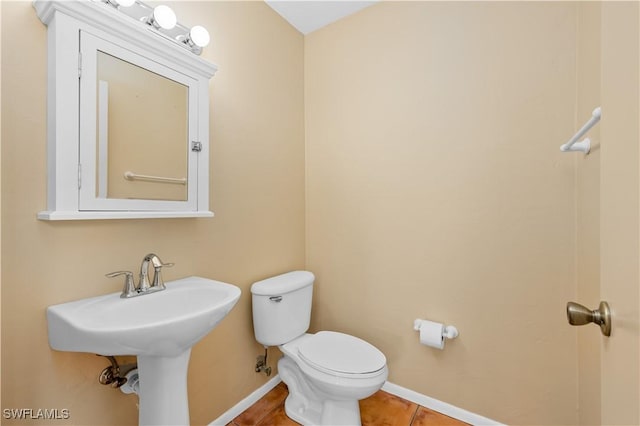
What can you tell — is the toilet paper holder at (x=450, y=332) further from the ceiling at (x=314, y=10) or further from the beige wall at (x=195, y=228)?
the ceiling at (x=314, y=10)

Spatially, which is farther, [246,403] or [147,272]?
[246,403]

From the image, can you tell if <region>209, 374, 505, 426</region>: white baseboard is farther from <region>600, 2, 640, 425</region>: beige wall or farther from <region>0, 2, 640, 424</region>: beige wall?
<region>600, 2, 640, 425</region>: beige wall

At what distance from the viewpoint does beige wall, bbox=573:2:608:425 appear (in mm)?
965

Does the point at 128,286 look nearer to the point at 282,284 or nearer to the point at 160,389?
the point at 160,389

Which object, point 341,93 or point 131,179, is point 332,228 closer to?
point 341,93

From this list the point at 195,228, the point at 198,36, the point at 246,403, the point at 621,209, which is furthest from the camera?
the point at 246,403

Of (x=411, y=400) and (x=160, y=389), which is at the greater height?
(x=160, y=389)

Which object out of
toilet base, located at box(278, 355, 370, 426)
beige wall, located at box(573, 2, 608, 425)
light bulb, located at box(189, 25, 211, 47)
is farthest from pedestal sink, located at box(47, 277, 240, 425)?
beige wall, located at box(573, 2, 608, 425)

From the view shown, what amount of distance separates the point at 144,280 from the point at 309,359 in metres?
0.81

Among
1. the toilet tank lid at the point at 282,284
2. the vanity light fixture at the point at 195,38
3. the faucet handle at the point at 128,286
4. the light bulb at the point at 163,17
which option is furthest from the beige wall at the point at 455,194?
the faucet handle at the point at 128,286

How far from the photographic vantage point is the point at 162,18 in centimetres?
105

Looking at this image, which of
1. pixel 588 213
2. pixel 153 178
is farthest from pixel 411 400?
pixel 153 178

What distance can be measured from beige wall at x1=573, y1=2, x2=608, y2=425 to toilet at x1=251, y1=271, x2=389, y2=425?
763 millimetres

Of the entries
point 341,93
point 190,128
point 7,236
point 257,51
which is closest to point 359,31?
point 341,93
